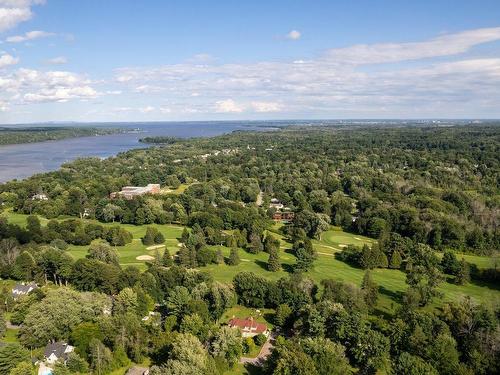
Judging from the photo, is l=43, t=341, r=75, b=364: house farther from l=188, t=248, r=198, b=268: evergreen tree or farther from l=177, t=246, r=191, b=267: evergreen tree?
l=188, t=248, r=198, b=268: evergreen tree

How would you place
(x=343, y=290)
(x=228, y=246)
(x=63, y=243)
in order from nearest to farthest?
(x=343, y=290), (x=63, y=243), (x=228, y=246)

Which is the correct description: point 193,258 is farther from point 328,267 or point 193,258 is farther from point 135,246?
point 328,267

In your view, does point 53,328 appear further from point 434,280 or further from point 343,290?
point 434,280

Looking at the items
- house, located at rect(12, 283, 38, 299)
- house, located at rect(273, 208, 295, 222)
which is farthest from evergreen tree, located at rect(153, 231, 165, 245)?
house, located at rect(273, 208, 295, 222)

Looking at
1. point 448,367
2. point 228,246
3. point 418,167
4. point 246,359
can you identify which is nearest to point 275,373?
point 246,359

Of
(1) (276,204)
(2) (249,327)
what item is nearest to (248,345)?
(2) (249,327)
